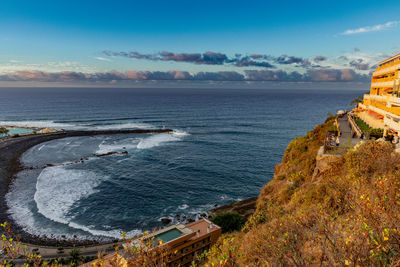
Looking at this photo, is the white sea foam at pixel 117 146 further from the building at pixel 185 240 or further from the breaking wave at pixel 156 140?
the building at pixel 185 240

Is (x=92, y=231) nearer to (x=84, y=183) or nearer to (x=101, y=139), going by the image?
(x=84, y=183)

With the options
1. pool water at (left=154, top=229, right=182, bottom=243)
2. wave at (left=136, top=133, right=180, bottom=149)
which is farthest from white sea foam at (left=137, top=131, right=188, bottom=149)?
pool water at (left=154, top=229, right=182, bottom=243)

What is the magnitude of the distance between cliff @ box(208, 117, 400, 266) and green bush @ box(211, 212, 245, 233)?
6.30 metres

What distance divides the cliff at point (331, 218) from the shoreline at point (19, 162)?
11473 millimetres

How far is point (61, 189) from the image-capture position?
175 ft

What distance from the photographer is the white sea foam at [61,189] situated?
4497 cm

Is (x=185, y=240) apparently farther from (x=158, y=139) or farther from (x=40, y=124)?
(x=40, y=124)

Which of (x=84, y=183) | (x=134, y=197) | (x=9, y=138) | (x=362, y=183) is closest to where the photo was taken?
(x=362, y=183)

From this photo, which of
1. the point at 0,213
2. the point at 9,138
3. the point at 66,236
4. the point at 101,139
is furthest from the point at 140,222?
the point at 9,138

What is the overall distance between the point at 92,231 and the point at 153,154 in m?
37.6

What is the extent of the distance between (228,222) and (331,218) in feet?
89.7

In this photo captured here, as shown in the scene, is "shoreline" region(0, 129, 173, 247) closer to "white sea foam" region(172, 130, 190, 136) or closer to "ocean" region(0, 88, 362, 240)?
"ocean" region(0, 88, 362, 240)

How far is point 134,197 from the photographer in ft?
165

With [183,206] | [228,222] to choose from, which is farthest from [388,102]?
[183,206]
